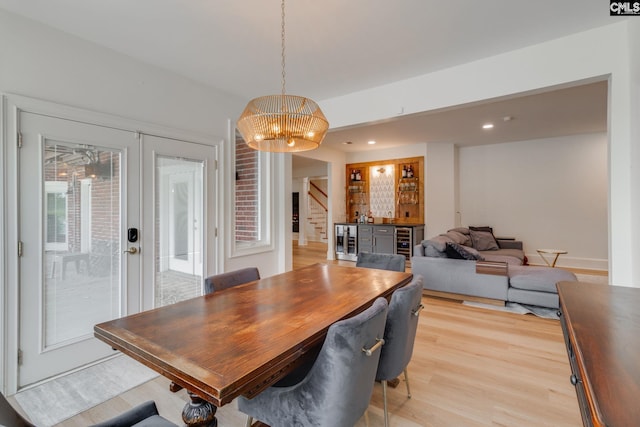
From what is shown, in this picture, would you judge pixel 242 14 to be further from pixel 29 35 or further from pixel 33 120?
pixel 33 120

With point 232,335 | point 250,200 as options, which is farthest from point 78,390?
point 250,200

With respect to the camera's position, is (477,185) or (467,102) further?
(477,185)

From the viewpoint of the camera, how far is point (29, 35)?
2188 mm

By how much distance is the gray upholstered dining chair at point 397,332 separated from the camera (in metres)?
1.58

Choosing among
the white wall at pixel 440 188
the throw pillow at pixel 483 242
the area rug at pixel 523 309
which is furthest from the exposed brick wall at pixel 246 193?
the throw pillow at pixel 483 242

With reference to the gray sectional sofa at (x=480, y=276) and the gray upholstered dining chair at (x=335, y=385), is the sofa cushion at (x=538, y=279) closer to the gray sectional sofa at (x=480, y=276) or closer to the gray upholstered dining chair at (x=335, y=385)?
→ the gray sectional sofa at (x=480, y=276)

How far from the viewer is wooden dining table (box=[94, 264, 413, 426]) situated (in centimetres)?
101

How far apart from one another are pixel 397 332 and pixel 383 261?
1326mm

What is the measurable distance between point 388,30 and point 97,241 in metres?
3.03

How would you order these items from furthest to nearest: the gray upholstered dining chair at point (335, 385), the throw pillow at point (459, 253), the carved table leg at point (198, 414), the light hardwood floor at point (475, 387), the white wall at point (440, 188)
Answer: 1. the white wall at point (440, 188)
2. the throw pillow at point (459, 253)
3. the light hardwood floor at point (475, 387)
4. the carved table leg at point (198, 414)
5. the gray upholstered dining chair at point (335, 385)

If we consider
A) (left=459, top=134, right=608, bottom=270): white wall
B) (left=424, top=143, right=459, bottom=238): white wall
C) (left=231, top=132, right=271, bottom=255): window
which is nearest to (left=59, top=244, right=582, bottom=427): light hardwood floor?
(left=231, top=132, right=271, bottom=255): window

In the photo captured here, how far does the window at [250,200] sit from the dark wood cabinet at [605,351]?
329 centimetres

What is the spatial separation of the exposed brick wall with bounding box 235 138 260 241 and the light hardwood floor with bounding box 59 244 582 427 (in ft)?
6.80

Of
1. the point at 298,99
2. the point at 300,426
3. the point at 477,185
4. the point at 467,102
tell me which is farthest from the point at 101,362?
the point at 477,185
